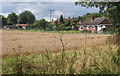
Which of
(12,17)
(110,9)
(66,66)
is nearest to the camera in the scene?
(66,66)

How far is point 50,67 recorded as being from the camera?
11.8ft

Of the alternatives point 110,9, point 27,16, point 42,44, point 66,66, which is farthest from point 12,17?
point 66,66

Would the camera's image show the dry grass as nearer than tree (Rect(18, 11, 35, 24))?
Yes

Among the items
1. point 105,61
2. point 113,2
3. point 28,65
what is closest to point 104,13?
point 113,2

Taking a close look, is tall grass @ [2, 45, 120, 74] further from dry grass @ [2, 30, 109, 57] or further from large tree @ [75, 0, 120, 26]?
large tree @ [75, 0, 120, 26]

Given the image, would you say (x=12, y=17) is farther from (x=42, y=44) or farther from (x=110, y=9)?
(x=110, y=9)

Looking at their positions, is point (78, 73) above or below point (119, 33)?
below

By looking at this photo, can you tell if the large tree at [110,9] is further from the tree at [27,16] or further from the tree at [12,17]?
the tree at [12,17]

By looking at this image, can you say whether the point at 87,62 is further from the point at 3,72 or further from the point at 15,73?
the point at 3,72

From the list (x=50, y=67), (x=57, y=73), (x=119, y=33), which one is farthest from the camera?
(x=119, y=33)

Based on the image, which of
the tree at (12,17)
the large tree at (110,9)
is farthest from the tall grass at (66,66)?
the tree at (12,17)

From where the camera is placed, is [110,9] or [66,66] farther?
[110,9]

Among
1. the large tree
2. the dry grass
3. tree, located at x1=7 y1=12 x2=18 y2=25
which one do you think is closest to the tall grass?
the dry grass

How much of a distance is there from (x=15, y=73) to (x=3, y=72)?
1.04 ft
